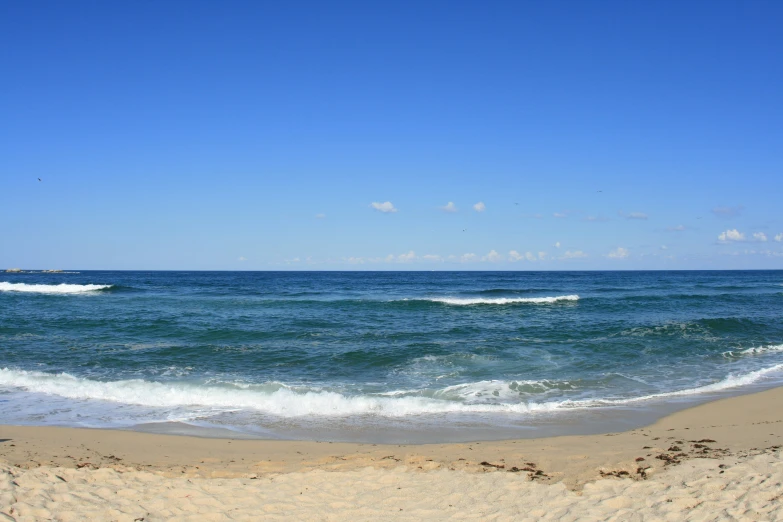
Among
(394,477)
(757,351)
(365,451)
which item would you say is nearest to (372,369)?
(365,451)

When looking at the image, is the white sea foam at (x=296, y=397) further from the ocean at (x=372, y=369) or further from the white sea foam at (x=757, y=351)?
the white sea foam at (x=757, y=351)

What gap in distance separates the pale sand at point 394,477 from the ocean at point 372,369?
3.04 ft

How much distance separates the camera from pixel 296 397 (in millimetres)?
11008

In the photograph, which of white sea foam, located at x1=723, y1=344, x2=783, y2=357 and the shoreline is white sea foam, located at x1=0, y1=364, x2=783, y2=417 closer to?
the shoreline

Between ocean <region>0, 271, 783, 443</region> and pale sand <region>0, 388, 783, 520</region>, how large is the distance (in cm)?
93

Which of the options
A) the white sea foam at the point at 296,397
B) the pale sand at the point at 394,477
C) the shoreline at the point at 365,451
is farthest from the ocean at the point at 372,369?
the pale sand at the point at 394,477

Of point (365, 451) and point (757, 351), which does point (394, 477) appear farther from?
point (757, 351)

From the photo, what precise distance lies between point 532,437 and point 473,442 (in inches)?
41.9

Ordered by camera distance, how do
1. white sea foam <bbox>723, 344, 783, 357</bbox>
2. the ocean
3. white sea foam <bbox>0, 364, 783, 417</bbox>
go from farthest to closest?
white sea foam <bbox>723, 344, 783, 357</bbox> → white sea foam <bbox>0, 364, 783, 417</bbox> → the ocean

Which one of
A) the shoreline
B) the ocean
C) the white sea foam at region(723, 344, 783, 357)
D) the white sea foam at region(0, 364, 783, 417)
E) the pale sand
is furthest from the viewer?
the white sea foam at region(723, 344, 783, 357)

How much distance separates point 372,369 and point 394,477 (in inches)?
308

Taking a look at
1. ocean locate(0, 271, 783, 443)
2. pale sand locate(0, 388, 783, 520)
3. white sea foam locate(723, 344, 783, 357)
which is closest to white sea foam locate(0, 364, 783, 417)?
ocean locate(0, 271, 783, 443)

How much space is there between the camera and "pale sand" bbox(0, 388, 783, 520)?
545 centimetres

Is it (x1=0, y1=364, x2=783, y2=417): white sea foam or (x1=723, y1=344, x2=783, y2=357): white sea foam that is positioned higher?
(x1=723, y1=344, x2=783, y2=357): white sea foam
